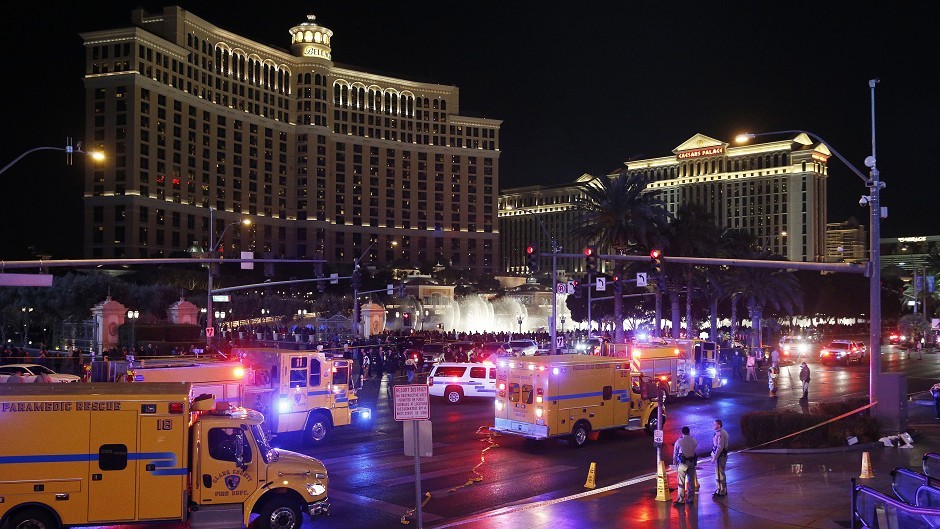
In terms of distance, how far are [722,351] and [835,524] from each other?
39.1 metres

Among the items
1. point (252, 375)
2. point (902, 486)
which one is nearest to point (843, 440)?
point (902, 486)

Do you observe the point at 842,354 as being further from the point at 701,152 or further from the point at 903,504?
the point at 701,152

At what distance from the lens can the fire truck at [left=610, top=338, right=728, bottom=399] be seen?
2962 cm

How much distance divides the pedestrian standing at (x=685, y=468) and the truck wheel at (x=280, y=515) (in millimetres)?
6662

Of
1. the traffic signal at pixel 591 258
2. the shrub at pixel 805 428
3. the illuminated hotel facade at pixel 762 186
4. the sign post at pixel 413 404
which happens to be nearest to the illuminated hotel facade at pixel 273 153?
the illuminated hotel facade at pixel 762 186

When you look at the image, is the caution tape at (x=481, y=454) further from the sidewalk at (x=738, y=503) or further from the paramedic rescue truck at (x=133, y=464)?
the paramedic rescue truck at (x=133, y=464)

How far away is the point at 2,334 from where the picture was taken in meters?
60.8

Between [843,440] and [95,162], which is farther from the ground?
[95,162]

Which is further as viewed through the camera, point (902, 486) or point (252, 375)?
point (252, 375)

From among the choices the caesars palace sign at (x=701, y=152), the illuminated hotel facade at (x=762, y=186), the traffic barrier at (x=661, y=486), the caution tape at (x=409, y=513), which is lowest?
the caution tape at (x=409, y=513)

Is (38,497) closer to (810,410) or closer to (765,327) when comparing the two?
(810,410)

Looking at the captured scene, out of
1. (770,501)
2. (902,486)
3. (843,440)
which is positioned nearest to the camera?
(902,486)

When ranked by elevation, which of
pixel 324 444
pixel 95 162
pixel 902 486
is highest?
pixel 95 162

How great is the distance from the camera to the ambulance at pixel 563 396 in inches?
793
